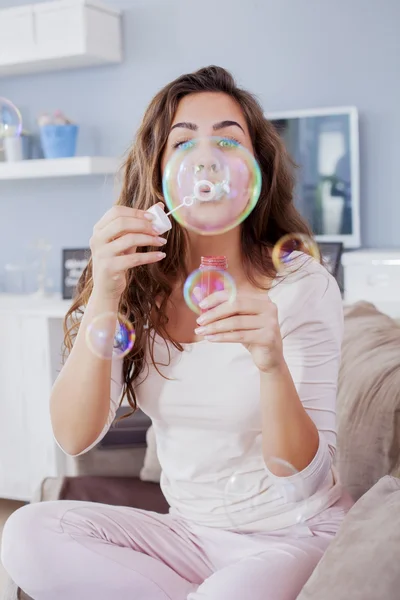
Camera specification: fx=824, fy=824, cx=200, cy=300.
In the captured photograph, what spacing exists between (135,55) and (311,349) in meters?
2.39

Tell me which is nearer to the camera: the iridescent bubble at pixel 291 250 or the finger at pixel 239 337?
the finger at pixel 239 337

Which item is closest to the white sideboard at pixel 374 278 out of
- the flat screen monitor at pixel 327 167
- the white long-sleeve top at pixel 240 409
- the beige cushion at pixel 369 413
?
the flat screen monitor at pixel 327 167

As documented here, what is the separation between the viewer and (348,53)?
3.00 meters

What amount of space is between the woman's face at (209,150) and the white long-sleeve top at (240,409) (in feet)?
0.56

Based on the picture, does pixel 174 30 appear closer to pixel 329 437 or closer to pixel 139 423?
pixel 139 423

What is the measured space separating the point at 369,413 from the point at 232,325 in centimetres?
60

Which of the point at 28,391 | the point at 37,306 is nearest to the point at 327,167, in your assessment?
the point at 37,306

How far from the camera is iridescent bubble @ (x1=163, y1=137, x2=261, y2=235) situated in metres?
1.25

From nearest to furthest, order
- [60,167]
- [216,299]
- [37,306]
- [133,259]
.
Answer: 1. [216,299]
2. [133,259]
3. [37,306]
4. [60,167]

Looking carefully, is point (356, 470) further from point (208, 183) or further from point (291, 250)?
point (208, 183)

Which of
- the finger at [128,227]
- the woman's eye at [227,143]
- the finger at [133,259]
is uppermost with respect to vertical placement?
the woman's eye at [227,143]

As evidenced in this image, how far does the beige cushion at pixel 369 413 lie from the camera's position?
148 cm

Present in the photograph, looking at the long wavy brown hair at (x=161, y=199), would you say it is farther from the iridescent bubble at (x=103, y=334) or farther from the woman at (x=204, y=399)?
the iridescent bubble at (x=103, y=334)

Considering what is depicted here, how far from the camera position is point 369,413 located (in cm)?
154
